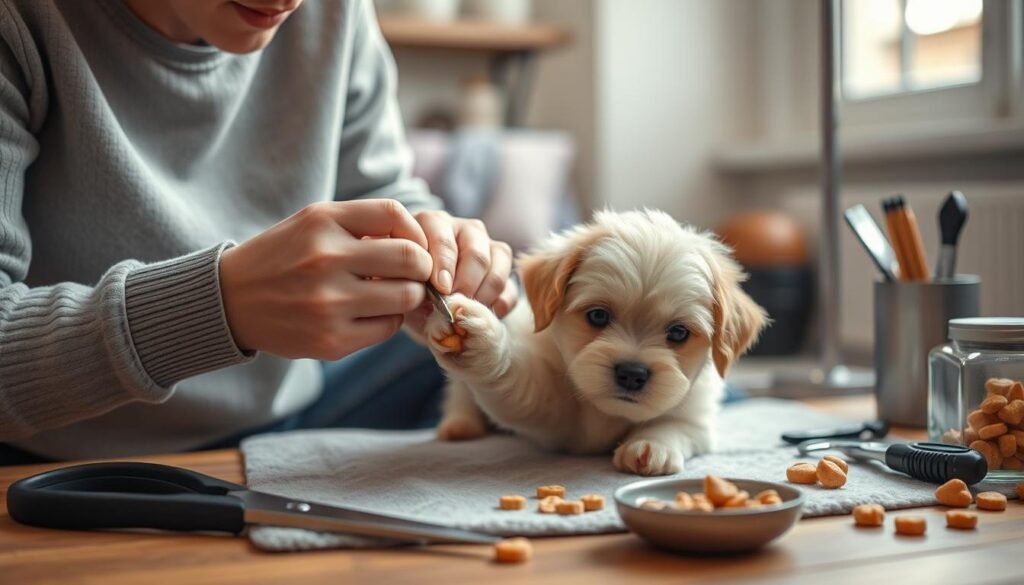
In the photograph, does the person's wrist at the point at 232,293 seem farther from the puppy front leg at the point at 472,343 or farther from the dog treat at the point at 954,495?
the dog treat at the point at 954,495

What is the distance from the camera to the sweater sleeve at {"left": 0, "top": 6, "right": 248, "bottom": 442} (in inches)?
32.4

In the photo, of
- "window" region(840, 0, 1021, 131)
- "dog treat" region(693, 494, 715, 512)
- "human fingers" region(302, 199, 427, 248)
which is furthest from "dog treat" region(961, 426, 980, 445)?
"window" region(840, 0, 1021, 131)

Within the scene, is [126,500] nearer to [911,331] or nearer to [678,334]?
[678,334]

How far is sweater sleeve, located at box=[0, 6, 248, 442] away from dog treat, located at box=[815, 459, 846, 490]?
0.50 meters

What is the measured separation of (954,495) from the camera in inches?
31.4

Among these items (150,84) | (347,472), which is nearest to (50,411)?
(347,472)

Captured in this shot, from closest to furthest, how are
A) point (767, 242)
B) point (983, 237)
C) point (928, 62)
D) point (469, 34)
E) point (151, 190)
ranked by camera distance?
point (151, 190), point (983, 237), point (928, 62), point (767, 242), point (469, 34)

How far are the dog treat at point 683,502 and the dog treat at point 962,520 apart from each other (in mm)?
196

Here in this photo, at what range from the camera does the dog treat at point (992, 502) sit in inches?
31.1

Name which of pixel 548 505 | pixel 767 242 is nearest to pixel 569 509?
pixel 548 505

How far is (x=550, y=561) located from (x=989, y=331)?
0.47 m

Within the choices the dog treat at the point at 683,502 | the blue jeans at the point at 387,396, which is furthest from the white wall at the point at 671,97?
the dog treat at the point at 683,502

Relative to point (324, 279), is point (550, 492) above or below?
below

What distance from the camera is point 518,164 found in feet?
9.30
